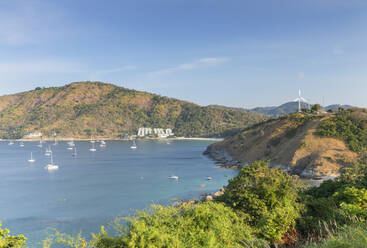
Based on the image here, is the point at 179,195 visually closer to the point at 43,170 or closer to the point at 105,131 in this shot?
the point at 43,170

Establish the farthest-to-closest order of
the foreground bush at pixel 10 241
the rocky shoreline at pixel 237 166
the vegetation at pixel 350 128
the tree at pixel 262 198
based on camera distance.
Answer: the vegetation at pixel 350 128 → the rocky shoreline at pixel 237 166 → the tree at pixel 262 198 → the foreground bush at pixel 10 241

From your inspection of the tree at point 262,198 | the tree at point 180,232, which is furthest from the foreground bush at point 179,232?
the tree at point 262,198

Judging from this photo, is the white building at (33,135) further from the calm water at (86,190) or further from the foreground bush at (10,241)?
the foreground bush at (10,241)

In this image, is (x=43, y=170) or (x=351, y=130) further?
(x=43, y=170)

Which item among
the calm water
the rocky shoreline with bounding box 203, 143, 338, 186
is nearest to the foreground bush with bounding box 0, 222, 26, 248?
the calm water

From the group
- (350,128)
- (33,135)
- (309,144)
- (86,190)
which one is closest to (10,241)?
(86,190)

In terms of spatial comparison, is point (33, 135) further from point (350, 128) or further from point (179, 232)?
point (179, 232)

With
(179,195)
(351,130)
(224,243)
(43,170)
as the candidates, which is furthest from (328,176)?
(43,170)
